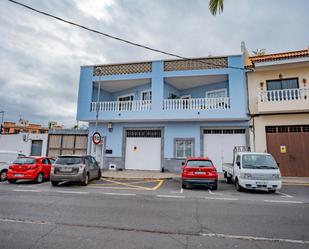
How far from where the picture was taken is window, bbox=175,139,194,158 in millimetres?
15672

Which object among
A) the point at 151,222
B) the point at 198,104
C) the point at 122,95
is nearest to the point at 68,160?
the point at 151,222

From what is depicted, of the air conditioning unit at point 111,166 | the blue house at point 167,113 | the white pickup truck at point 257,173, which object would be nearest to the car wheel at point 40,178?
the blue house at point 167,113

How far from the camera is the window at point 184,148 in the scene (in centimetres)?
1567

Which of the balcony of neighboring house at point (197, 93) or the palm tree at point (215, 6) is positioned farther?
the balcony of neighboring house at point (197, 93)

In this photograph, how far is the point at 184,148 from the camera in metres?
15.8

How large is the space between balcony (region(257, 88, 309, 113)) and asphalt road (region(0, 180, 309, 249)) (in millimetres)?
7756

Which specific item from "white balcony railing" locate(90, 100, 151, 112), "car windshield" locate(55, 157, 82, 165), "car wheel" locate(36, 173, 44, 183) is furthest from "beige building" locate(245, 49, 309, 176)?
"car wheel" locate(36, 173, 44, 183)

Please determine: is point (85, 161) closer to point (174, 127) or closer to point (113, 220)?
point (113, 220)

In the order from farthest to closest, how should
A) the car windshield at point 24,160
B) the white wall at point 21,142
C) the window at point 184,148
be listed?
1. the white wall at point 21,142
2. the window at point 184,148
3. the car windshield at point 24,160

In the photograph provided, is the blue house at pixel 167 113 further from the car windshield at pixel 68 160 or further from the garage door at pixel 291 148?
the car windshield at pixel 68 160

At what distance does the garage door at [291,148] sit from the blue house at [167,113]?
6.09ft

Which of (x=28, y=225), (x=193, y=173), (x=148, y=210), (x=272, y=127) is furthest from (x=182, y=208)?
(x=272, y=127)

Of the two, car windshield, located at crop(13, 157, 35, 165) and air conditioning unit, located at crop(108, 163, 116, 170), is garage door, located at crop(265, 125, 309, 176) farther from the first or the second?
car windshield, located at crop(13, 157, 35, 165)

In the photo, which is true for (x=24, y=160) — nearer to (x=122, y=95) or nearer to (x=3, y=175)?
(x=3, y=175)
